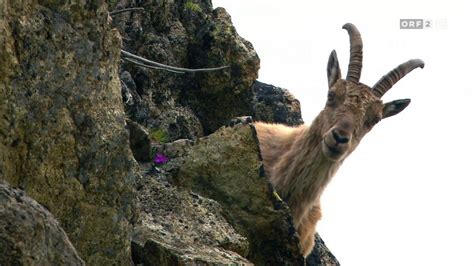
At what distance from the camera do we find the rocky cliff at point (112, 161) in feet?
24.7

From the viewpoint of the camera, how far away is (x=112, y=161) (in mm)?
8180

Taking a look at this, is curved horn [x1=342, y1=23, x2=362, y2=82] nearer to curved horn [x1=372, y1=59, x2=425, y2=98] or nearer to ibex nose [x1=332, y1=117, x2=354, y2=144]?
curved horn [x1=372, y1=59, x2=425, y2=98]

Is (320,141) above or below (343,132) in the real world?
below

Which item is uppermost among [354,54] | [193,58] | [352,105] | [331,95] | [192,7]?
[192,7]

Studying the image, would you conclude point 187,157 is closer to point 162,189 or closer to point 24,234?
point 162,189

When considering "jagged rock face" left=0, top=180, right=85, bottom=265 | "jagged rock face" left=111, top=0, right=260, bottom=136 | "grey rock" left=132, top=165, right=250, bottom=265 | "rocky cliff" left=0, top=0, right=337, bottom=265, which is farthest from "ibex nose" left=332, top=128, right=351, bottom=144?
"jagged rock face" left=0, top=180, right=85, bottom=265

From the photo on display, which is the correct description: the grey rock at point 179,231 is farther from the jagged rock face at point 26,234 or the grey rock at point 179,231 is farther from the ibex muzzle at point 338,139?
the ibex muzzle at point 338,139

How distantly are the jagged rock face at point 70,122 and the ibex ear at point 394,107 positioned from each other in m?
8.87

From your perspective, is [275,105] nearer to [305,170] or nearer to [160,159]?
[305,170]

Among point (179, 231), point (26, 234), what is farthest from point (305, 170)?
point (26, 234)

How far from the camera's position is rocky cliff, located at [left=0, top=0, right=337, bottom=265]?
752 cm

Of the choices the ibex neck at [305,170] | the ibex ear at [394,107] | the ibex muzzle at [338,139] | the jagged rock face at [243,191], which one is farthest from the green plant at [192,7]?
the jagged rock face at [243,191]

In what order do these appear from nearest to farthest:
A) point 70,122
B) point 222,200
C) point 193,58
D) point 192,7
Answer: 1. point 70,122
2. point 222,200
3. point 193,58
4. point 192,7

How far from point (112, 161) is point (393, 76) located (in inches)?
365
